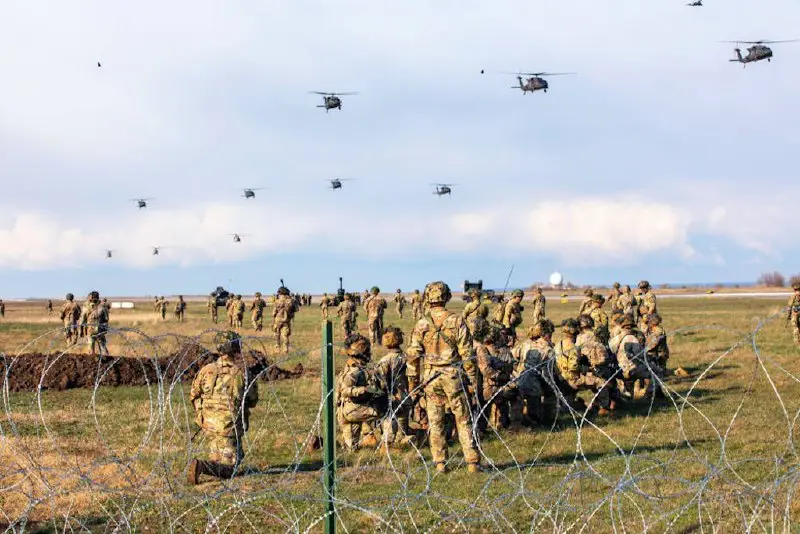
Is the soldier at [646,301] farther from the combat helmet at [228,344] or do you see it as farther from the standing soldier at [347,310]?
the combat helmet at [228,344]

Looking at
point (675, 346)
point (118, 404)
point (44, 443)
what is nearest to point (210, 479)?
point (44, 443)

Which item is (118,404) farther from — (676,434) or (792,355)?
(792,355)

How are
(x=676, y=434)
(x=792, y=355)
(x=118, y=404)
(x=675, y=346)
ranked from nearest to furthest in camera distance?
(x=676, y=434) → (x=118, y=404) → (x=792, y=355) → (x=675, y=346)

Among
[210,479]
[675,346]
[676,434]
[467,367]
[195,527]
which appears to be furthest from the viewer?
[675,346]

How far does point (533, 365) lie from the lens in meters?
10.8

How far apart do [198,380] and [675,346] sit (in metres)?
16.2

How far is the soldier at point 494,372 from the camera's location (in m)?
10.0

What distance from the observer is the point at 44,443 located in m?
10.4

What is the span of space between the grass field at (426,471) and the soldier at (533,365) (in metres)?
0.48

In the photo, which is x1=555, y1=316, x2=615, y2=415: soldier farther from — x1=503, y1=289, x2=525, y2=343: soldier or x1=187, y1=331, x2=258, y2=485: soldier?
x1=503, y1=289, x2=525, y2=343: soldier

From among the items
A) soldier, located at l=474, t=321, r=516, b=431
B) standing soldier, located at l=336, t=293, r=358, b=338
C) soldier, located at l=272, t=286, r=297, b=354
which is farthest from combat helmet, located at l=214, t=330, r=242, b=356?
standing soldier, located at l=336, t=293, r=358, b=338

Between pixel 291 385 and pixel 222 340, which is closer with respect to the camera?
pixel 222 340

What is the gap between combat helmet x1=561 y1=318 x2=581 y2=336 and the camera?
11.4 meters

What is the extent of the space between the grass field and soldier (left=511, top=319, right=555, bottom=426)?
478mm
